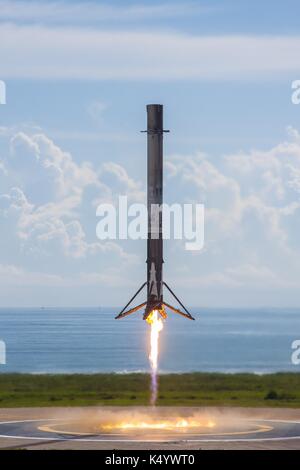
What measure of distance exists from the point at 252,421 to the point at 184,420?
12.7 ft

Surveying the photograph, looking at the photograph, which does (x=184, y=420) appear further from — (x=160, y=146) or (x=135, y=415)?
(x=160, y=146)

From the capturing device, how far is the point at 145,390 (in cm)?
9869

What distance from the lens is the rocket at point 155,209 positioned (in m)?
71.3

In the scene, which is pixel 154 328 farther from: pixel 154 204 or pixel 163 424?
pixel 154 204

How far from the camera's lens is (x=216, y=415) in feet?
254

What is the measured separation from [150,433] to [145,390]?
31.4m

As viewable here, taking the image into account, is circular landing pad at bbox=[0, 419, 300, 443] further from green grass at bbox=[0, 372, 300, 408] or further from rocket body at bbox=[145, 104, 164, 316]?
green grass at bbox=[0, 372, 300, 408]

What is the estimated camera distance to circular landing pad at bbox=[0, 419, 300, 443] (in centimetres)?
6525

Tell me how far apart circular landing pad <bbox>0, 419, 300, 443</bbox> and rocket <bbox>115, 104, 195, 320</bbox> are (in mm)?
7039

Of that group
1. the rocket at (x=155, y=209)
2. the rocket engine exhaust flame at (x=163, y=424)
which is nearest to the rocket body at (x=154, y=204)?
the rocket at (x=155, y=209)

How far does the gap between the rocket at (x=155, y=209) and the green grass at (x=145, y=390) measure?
51.1 ft

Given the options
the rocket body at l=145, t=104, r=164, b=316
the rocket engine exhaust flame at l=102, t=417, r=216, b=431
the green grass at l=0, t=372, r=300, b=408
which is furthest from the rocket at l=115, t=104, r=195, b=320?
the green grass at l=0, t=372, r=300, b=408
